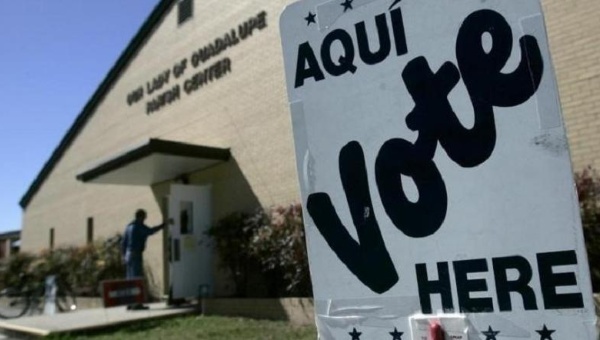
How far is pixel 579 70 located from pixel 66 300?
1342 centimetres

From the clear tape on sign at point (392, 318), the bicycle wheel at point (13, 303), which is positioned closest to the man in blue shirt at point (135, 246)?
the bicycle wheel at point (13, 303)

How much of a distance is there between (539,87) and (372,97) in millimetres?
524

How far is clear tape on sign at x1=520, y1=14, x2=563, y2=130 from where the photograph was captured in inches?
59.8

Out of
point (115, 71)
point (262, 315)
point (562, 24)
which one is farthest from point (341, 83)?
point (115, 71)

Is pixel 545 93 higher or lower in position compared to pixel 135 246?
lower

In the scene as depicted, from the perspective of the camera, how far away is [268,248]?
9867 mm

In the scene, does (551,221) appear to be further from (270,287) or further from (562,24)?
(270,287)

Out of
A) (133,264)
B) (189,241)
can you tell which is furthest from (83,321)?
(189,241)

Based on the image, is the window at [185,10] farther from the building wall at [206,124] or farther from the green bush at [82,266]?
the green bush at [82,266]

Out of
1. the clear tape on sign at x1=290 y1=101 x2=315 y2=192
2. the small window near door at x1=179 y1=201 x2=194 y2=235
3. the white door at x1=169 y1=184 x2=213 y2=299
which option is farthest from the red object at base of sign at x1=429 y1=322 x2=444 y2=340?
the small window near door at x1=179 y1=201 x2=194 y2=235

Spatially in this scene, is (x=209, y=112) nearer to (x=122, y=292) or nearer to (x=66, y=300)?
(x=122, y=292)

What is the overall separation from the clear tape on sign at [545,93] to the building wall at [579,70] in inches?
237

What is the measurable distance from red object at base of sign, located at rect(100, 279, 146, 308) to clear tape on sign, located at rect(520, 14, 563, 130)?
1003 cm

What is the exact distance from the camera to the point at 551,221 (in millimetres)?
1466
